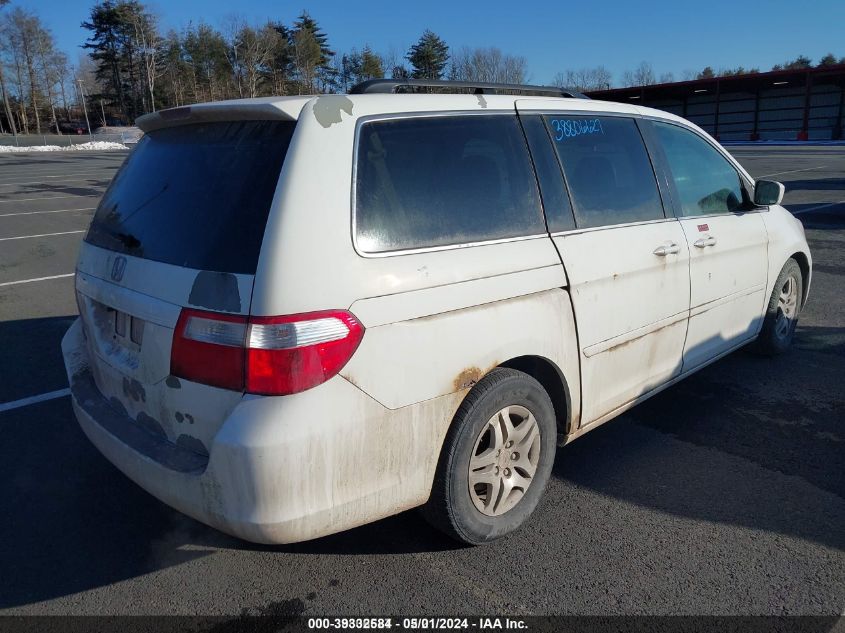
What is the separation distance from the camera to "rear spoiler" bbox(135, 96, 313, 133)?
94.0 inches

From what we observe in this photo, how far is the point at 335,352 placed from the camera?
2.21 m

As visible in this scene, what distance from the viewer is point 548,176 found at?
312 cm

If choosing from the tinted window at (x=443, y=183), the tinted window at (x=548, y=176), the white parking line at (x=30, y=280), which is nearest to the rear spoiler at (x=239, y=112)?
the tinted window at (x=443, y=183)

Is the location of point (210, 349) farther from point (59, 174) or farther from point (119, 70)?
point (119, 70)

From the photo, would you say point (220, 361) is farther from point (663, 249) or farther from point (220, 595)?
point (663, 249)

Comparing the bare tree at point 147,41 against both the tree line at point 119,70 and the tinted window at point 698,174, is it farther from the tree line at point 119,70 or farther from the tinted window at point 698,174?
the tinted window at point 698,174

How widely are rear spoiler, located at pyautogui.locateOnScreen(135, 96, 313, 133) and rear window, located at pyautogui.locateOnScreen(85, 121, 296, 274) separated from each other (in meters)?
0.02

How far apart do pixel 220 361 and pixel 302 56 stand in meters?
21.7

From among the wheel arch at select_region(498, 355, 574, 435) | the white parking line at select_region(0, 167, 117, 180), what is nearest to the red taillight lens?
the wheel arch at select_region(498, 355, 574, 435)

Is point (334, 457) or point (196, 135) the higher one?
point (196, 135)

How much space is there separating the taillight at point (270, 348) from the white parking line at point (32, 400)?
9.02 ft

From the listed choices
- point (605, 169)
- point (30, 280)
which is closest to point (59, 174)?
point (30, 280)

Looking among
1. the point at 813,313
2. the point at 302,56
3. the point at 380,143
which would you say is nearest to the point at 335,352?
the point at 380,143

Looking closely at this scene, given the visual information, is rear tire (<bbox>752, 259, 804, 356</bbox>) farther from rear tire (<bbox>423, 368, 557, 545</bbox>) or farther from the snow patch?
the snow patch
